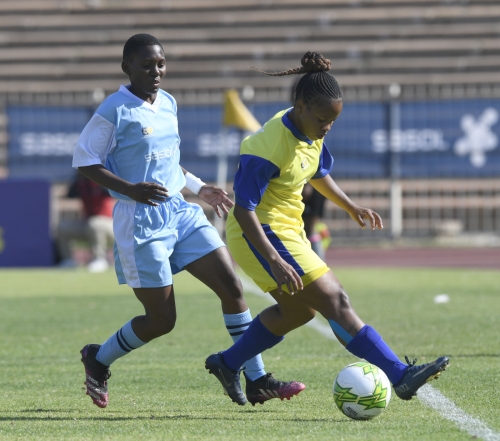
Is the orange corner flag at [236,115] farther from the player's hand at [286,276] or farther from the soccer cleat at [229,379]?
the player's hand at [286,276]

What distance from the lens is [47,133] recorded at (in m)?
21.0

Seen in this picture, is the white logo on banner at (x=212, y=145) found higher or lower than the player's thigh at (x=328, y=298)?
lower

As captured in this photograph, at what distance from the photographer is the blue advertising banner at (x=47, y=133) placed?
20.9m

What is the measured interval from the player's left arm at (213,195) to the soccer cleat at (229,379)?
2.77 feet

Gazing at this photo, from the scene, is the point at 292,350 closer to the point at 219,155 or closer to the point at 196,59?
the point at 219,155

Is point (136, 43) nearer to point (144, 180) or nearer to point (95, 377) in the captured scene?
point (144, 180)

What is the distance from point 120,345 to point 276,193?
1244mm

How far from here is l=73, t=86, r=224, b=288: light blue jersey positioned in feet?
17.1

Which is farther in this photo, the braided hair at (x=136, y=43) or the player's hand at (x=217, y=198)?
the player's hand at (x=217, y=198)

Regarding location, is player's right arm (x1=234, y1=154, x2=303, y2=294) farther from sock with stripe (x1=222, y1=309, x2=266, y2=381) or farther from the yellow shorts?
sock with stripe (x1=222, y1=309, x2=266, y2=381)

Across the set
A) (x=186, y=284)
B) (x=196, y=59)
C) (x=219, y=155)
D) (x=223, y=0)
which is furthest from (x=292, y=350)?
(x=223, y=0)

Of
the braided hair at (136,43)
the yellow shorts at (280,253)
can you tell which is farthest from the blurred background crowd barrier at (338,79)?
the yellow shorts at (280,253)

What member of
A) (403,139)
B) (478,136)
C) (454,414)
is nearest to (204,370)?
(454,414)

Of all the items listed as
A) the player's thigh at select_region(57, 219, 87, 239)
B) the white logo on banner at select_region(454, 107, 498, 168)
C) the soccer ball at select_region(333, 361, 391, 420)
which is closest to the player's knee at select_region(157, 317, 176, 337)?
the soccer ball at select_region(333, 361, 391, 420)
